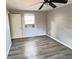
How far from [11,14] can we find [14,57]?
4365 millimetres

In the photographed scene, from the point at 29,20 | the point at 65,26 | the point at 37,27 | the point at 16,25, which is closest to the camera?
the point at 65,26

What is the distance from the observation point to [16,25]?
7.56 meters

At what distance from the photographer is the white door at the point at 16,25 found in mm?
7399

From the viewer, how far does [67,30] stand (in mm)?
5156

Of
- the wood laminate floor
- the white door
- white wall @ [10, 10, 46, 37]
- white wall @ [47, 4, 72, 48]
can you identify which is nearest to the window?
white wall @ [10, 10, 46, 37]

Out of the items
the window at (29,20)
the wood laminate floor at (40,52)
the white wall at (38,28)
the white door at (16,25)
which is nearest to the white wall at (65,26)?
the wood laminate floor at (40,52)

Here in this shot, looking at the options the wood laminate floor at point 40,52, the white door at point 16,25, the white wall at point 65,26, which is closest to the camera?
the wood laminate floor at point 40,52

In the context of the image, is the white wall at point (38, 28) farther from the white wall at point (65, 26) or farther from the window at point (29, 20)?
the white wall at point (65, 26)

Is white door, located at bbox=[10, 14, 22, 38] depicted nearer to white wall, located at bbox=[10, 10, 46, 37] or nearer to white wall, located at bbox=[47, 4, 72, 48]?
white wall, located at bbox=[10, 10, 46, 37]

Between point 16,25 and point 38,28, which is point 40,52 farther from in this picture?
point 38,28

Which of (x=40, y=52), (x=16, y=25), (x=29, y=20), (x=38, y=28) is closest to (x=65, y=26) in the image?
(x=40, y=52)

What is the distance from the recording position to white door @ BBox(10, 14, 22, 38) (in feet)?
24.3
